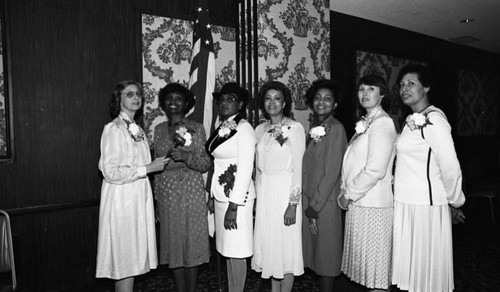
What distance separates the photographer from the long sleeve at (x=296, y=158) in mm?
2770

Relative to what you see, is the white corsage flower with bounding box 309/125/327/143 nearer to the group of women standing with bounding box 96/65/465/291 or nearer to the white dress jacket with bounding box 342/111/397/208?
the group of women standing with bounding box 96/65/465/291

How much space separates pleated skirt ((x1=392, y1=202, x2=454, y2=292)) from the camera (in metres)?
2.41

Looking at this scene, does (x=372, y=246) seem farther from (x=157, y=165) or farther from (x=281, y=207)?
(x=157, y=165)

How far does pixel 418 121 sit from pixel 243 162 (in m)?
1.17

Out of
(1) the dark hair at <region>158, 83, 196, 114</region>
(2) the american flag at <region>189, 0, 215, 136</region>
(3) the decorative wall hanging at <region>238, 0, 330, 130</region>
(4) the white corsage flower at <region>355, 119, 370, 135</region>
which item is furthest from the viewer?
(3) the decorative wall hanging at <region>238, 0, 330, 130</region>

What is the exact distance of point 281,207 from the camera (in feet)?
9.20

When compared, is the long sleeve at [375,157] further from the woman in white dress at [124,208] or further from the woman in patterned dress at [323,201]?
the woman in white dress at [124,208]

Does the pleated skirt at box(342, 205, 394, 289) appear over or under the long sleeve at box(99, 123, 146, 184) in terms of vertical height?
under

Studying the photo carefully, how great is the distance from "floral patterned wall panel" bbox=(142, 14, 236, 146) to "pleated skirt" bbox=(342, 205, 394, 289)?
85.4 inches

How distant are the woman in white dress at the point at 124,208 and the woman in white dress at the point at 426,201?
1690 millimetres

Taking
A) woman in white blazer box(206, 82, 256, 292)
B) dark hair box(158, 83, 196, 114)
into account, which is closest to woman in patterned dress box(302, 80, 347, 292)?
woman in white blazer box(206, 82, 256, 292)

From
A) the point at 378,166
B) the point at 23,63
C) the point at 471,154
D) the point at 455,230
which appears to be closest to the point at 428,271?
the point at 378,166

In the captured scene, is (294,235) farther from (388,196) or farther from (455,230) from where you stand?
(455,230)

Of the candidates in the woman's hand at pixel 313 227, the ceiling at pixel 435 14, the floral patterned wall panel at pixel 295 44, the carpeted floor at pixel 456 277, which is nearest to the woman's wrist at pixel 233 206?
the woman's hand at pixel 313 227
